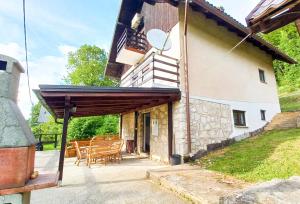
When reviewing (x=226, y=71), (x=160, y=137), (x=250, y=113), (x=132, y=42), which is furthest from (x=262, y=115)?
(x=132, y=42)

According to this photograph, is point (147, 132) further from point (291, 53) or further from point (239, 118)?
point (291, 53)

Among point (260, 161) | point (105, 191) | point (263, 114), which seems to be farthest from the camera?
point (263, 114)

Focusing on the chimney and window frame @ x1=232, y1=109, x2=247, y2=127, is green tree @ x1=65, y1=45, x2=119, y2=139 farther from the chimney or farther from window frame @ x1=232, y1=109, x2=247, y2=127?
the chimney

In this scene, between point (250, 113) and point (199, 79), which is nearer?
point (199, 79)

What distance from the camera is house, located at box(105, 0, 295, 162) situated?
734 centimetres

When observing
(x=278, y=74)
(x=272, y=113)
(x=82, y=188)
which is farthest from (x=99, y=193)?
(x=278, y=74)

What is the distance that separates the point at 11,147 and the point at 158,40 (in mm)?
6489

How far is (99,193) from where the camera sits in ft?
14.4

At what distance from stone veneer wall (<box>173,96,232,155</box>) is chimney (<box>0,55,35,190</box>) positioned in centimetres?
542

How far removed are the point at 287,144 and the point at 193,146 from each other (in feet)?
10.5

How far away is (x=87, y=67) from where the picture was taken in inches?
906

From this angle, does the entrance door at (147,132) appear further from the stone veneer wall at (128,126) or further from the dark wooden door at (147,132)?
the stone veneer wall at (128,126)

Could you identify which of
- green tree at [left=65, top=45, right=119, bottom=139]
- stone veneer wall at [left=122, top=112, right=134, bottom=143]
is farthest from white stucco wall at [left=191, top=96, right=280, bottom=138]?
green tree at [left=65, top=45, right=119, bottom=139]

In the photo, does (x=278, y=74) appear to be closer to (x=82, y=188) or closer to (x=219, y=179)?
(x=219, y=179)
